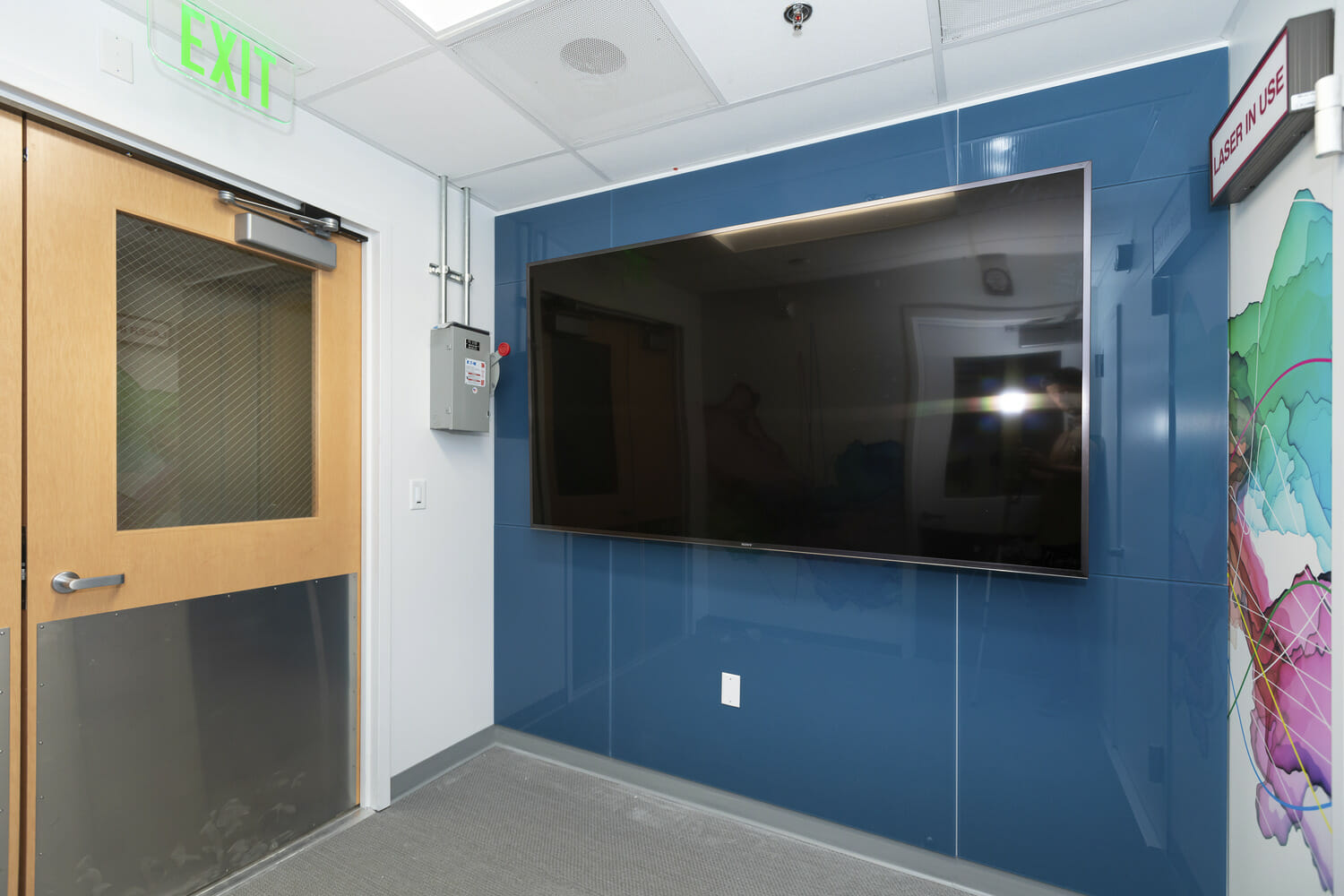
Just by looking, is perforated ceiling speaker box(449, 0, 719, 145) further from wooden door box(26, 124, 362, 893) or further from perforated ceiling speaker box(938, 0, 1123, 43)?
wooden door box(26, 124, 362, 893)

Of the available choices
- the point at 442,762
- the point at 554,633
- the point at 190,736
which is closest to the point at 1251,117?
the point at 554,633

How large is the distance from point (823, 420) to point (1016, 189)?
866 mm

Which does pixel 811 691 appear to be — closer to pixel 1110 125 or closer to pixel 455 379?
pixel 455 379

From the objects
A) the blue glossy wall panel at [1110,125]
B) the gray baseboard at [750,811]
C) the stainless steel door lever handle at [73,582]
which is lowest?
the gray baseboard at [750,811]

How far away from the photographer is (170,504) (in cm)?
193

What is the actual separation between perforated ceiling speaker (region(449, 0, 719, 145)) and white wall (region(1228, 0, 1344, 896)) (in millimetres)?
1449

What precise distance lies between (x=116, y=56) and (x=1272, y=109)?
114 inches

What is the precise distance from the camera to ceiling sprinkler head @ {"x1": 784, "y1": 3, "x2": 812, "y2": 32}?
1.70 metres

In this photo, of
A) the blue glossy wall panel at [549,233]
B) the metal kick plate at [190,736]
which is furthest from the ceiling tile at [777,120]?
the metal kick plate at [190,736]

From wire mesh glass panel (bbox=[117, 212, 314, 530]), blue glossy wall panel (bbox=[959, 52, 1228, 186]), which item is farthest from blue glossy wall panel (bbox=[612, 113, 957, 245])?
wire mesh glass panel (bbox=[117, 212, 314, 530])

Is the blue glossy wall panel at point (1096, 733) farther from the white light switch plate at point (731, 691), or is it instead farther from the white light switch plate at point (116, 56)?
the white light switch plate at point (116, 56)

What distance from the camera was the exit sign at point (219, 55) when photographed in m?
1.70

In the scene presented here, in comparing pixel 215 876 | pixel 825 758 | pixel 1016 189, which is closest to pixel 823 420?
pixel 1016 189

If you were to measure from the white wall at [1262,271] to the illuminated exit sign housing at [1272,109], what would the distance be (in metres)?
Result: 0.03
